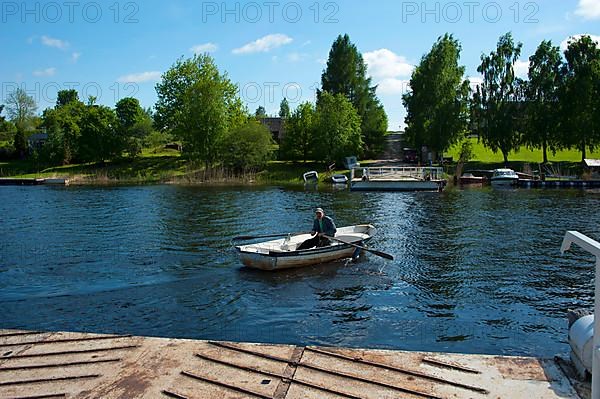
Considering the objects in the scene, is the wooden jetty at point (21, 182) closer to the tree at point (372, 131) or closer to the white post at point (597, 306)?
the tree at point (372, 131)

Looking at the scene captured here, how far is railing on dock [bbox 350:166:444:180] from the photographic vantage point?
5356 centimetres

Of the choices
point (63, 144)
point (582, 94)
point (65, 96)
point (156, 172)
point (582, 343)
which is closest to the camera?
point (582, 343)

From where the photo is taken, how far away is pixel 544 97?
60688 millimetres

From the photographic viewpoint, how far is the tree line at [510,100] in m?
57.4

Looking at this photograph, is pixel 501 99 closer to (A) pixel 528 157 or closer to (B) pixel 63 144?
(A) pixel 528 157

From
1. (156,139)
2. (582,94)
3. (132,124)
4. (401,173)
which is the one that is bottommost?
(401,173)

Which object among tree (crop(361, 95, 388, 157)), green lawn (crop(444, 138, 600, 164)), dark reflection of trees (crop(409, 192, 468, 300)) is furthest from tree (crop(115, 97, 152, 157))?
dark reflection of trees (crop(409, 192, 468, 300))

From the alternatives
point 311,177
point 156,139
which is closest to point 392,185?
point 311,177

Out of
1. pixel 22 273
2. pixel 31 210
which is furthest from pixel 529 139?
pixel 22 273

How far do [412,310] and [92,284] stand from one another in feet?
34.5

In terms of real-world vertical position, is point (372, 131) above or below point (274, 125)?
below

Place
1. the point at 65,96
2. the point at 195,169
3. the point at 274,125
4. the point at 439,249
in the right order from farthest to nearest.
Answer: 1. the point at 65,96
2. the point at 274,125
3. the point at 195,169
4. the point at 439,249

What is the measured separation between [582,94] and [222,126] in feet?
143

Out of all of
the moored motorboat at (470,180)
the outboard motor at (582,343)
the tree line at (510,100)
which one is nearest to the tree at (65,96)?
the tree line at (510,100)
